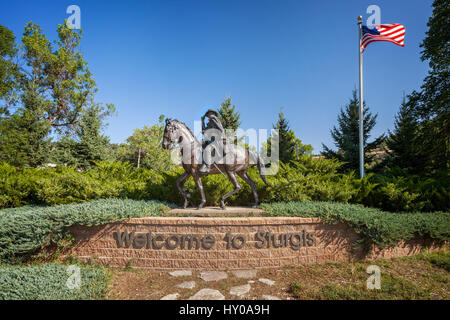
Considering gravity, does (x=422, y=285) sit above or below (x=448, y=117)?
below

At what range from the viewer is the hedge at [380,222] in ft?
14.6

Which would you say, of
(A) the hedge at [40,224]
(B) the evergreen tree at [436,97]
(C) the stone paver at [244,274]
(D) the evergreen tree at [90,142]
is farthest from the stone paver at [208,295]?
(D) the evergreen tree at [90,142]

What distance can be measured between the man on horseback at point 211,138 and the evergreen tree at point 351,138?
13813 mm

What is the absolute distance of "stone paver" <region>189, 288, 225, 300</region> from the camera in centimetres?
321

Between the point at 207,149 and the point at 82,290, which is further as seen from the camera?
the point at 207,149

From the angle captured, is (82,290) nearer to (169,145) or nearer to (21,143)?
(169,145)

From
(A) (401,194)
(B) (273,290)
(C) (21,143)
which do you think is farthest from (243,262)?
(C) (21,143)

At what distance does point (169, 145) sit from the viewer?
5.57 meters

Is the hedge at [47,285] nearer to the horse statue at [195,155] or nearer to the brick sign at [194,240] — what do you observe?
the brick sign at [194,240]

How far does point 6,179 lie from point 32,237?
4052 millimetres

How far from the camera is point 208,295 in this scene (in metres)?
3.29

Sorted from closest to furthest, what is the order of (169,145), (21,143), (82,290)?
(82,290) < (169,145) < (21,143)

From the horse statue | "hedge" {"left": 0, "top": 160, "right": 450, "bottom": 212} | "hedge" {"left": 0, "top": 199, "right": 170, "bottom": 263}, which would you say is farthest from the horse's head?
"hedge" {"left": 0, "top": 199, "right": 170, "bottom": 263}

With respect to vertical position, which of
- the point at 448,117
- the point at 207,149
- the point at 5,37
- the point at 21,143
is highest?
the point at 5,37
